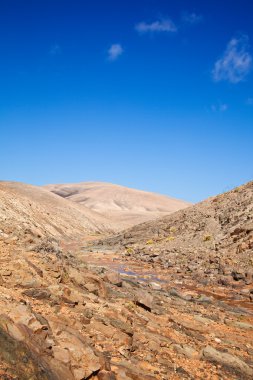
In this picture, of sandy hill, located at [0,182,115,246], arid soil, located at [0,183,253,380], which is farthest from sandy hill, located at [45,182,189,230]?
arid soil, located at [0,183,253,380]

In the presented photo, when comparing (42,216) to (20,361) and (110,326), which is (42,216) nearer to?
(110,326)

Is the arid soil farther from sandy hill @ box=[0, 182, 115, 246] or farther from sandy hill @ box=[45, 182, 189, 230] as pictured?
sandy hill @ box=[45, 182, 189, 230]

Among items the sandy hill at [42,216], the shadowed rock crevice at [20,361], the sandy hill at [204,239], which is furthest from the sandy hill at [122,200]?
the shadowed rock crevice at [20,361]

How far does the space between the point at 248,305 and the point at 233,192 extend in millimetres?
28557

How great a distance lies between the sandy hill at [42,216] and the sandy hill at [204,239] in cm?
992

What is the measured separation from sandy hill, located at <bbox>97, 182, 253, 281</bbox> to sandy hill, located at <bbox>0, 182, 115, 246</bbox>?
32.5ft

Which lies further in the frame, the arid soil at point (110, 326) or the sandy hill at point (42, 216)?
the sandy hill at point (42, 216)

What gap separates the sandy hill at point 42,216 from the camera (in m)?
40.8

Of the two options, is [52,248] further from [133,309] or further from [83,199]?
[83,199]

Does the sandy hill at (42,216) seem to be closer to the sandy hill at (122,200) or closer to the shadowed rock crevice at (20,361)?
the shadowed rock crevice at (20,361)

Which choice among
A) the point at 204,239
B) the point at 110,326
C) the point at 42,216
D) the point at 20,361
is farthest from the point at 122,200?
the point at 20,361

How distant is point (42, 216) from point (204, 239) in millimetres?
28852

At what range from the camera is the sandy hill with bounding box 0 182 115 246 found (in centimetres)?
4081

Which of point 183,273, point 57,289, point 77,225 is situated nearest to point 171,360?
point 57,289
